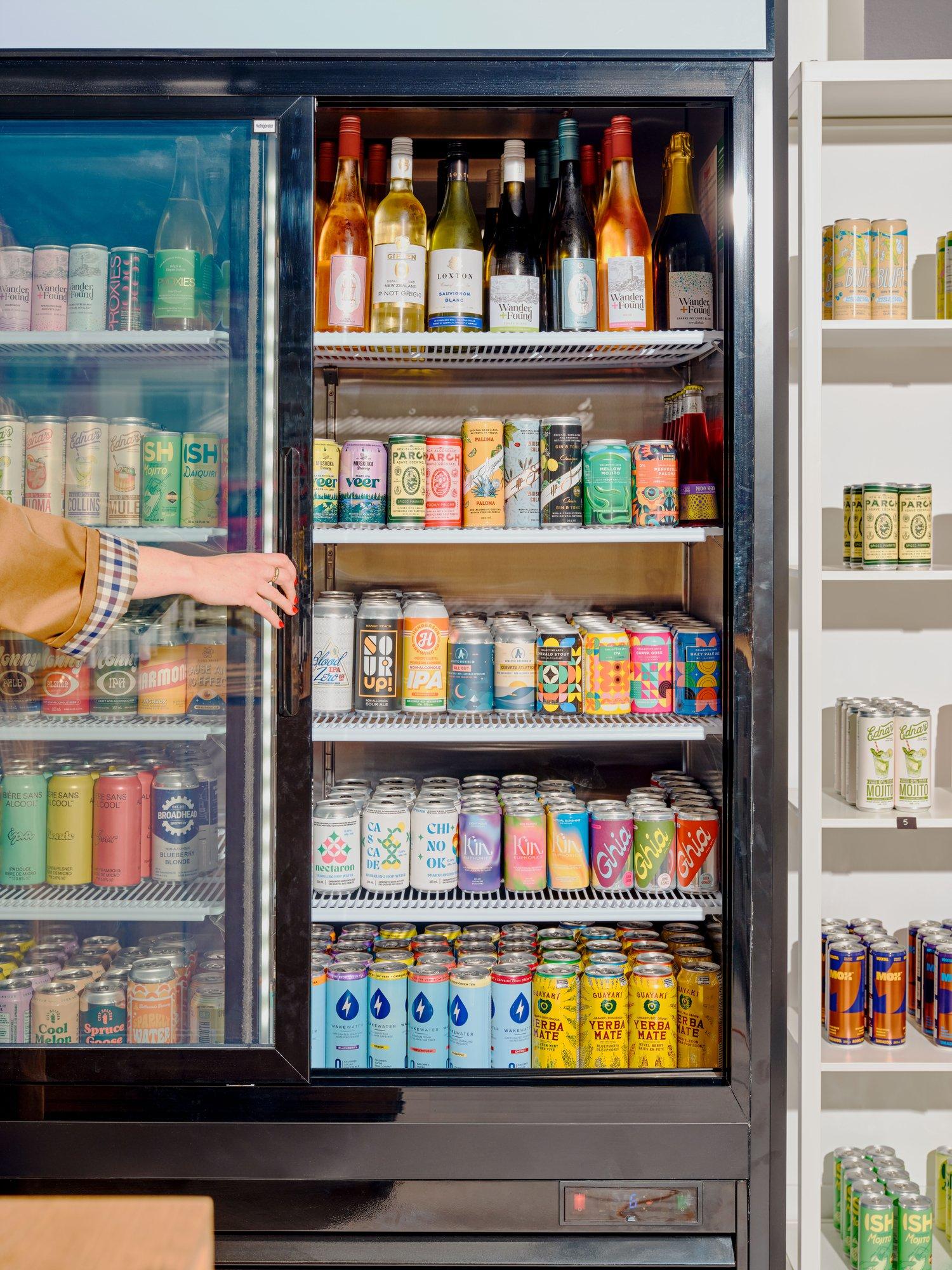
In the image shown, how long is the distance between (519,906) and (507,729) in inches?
12.2

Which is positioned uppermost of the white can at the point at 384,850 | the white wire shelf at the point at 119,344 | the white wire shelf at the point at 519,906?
the white wire shelf at the point at 119,344

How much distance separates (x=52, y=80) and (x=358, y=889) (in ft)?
4.64

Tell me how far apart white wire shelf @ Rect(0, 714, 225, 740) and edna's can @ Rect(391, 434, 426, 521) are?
486 mm

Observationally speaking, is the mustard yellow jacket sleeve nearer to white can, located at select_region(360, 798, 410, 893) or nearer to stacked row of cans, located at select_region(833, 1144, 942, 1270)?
white can, located at select_region(360, 798, 410, 893)

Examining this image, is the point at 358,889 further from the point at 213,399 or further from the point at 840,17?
the point at 840,17

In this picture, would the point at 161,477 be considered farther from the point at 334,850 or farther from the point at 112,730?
the point at 334,850

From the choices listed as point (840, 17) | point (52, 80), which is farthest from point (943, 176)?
point (52, 80)

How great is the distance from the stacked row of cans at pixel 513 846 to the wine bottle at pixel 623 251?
869 millimetres

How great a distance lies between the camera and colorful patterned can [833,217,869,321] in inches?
72.4

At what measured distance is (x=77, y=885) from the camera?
1.63 meters

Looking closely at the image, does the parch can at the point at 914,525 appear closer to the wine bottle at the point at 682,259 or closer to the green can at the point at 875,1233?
the wine bottle at the point at 682,259

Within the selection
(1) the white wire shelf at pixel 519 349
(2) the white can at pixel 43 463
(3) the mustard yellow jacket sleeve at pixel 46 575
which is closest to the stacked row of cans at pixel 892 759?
(1) the white wire shelf at pixel 519 349

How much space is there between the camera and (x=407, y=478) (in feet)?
5.59

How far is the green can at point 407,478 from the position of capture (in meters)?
1.70
